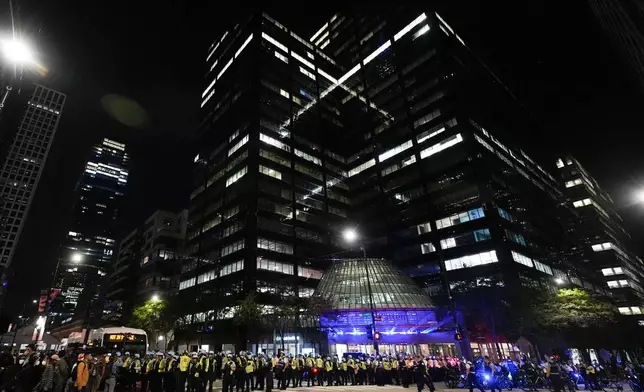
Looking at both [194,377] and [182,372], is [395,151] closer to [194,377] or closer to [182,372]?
[194,377]

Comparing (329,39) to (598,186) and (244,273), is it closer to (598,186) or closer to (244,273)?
(244,273)

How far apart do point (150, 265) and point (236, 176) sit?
1263 inches

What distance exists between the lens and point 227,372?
715 inches

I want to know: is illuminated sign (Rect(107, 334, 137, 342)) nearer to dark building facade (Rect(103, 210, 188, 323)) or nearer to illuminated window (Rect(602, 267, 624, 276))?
dark building facade (Rect(103, 210, 188, 323))

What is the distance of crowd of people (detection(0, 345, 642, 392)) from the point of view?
1205cm

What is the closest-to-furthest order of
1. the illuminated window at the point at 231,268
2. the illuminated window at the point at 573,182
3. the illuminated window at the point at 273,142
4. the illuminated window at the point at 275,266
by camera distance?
the illuminated window at the point at 275,266 < the illuminated window at the point at 231,268 < the illuminated window at the point at 273,142 < the illuminated window at the point at 573,182

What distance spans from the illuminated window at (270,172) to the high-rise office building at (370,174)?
25 centimetres

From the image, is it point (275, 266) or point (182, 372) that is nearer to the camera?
point (182, 372)

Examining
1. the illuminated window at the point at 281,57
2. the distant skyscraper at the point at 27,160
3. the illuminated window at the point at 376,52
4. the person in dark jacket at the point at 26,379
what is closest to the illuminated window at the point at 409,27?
the illuminated window at the point at 376,52

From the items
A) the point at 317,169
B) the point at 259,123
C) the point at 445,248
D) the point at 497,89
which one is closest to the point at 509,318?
the point at 445,248

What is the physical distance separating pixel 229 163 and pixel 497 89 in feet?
251

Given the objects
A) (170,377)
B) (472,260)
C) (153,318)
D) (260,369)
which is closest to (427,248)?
(472,260)

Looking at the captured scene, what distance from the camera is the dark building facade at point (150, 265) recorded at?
77.0 meters

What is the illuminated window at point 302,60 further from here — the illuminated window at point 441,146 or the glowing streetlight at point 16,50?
the glowing streetlight at point 16,50
